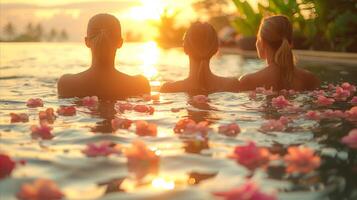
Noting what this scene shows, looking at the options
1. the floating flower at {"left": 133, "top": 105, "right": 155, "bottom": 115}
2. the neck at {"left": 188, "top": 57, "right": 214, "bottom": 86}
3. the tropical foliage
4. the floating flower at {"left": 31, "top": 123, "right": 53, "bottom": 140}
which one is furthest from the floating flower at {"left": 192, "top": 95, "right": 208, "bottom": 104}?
the tropical foliage

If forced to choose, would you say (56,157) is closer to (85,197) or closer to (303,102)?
(85,197)

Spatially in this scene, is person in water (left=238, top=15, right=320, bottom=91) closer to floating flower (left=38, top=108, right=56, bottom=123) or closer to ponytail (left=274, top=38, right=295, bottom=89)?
ponytail (left=274, top=38, right=295, bottom=89)

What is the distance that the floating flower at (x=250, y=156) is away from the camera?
283 centimetres

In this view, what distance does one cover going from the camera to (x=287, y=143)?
3.46 metres

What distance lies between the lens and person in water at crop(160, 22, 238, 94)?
6.05 metres

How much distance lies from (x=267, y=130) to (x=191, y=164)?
46.2 inches

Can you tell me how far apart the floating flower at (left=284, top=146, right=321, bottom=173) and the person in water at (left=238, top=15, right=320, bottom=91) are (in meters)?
3.23

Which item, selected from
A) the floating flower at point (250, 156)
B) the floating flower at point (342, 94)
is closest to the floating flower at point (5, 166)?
the floating flower at point (250, 156)

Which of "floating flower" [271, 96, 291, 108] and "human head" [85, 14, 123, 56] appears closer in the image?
"floating flower" [271, 96, 291, 108]

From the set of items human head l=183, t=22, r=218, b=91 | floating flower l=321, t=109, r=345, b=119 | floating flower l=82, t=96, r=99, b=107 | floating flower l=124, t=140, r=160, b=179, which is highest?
human head l=183, t=22, r=218, b=91

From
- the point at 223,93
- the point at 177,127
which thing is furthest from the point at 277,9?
the point at 177,127

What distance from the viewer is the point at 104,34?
564cm

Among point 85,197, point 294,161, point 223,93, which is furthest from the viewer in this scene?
point 223,93

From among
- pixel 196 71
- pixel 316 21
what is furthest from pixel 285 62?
pixel 316 21
